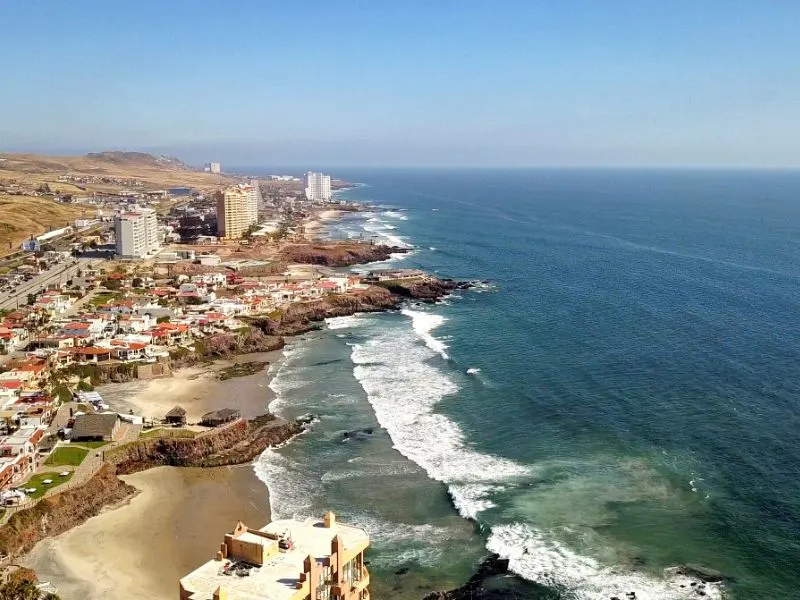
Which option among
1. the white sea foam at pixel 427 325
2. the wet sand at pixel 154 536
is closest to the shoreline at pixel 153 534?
the wet sand at pixel 154 536

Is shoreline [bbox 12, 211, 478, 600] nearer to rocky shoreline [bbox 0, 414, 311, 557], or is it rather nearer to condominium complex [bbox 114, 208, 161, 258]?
rocky shoreline [bbox 0, 414, 311, 557]

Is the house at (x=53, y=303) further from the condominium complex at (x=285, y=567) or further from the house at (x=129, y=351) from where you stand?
the condominium complex at (x=285, y=567)

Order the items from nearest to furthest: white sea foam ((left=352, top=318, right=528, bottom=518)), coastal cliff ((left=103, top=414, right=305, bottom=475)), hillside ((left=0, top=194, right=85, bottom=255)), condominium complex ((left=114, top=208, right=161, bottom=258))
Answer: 1. white sea foam ((left=352, top=318, right=528, bottom=518))
2. coastal cliff ((left=103, top=414, right=305, bottom=475))
3. condominium complex ((left=114, top=208, right=161, bottom=258))
4. hillside ((left=0, top=194, right=85, bottom=255))

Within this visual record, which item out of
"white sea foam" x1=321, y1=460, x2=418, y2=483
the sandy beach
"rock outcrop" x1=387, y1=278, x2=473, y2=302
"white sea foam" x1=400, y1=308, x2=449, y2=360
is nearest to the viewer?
"white sea foam" x1=321, y1=460, x2=418, y2=483

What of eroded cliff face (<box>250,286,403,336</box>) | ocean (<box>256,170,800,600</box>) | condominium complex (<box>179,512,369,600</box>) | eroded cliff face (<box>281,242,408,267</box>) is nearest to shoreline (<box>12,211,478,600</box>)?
ocean (<box>256,170,800,600</box>)

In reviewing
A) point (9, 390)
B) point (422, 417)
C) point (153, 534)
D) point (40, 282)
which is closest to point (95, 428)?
point (9, 390)

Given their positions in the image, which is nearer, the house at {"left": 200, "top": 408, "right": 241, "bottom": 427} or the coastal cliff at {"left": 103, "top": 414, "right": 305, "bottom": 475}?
the coastal cliff at {"left": 103, "top": 414, "right": 305, "bottom": 475}

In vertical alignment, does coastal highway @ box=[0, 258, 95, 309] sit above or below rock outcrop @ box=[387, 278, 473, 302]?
below
